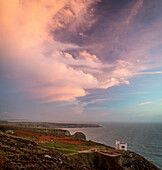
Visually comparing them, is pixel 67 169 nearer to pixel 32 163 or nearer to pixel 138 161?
pixel 32 163

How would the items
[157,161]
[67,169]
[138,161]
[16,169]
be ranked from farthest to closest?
[157,161] < [138,161] < [67,169] < [16,169]

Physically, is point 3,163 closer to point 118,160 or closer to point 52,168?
point 52,168

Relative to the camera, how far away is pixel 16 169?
10.4m

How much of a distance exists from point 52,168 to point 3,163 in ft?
15.5

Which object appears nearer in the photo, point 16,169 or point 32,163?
point 16,169

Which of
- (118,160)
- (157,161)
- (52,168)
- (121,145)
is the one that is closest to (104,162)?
(118,160)

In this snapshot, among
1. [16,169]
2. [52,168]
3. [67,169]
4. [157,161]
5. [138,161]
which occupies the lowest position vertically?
[157,161]

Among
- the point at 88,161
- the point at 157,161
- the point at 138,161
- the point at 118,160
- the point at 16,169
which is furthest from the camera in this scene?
the point at 157,161

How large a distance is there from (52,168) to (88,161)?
2090 cm

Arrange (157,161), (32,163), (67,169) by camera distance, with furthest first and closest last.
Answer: (157,161)
(67,169)
(32,163)

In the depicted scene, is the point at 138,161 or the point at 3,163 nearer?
the point at 3,163

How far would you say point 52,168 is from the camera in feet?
43.3

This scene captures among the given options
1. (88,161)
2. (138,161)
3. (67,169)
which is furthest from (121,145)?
(67,169)

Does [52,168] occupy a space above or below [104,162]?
above
